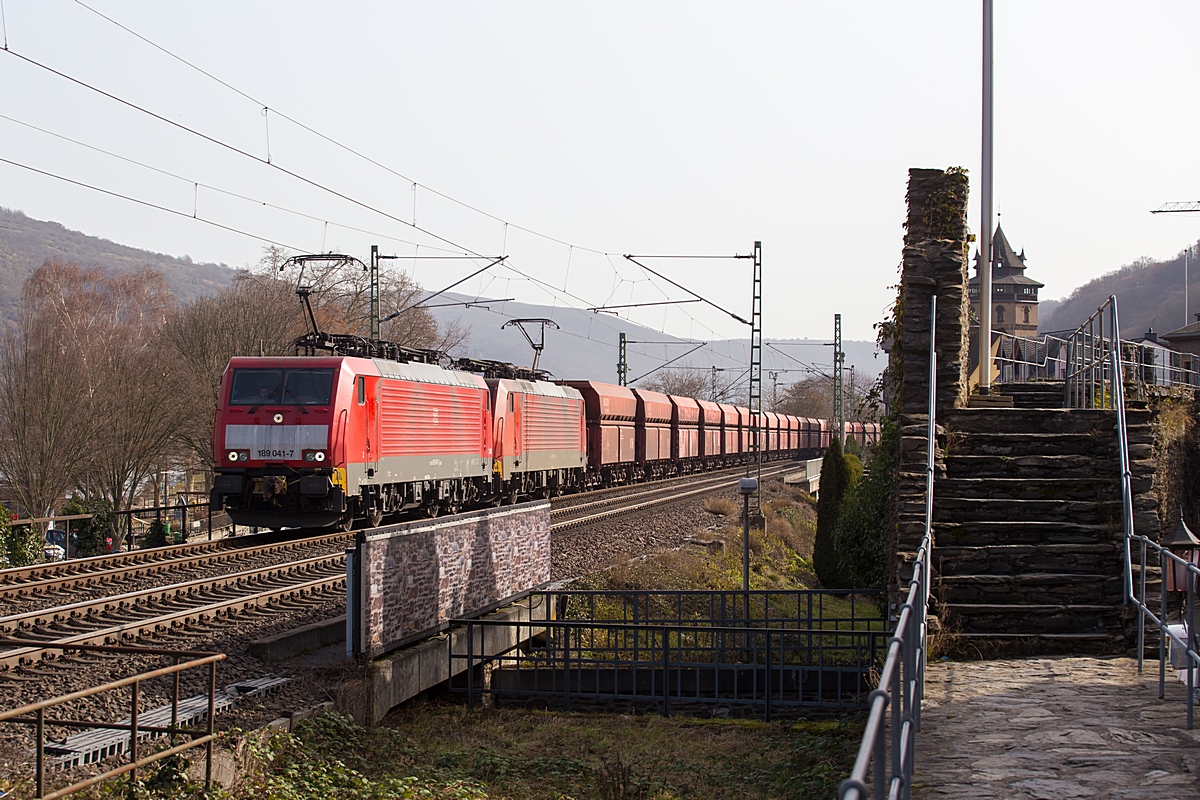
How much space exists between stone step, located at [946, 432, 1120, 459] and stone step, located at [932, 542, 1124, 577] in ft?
5.15

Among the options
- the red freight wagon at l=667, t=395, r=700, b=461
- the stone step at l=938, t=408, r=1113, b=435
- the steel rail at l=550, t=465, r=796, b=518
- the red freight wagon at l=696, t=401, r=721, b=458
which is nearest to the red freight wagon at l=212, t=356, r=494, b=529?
the steel rail at l=550, t=465, r=796, b=518

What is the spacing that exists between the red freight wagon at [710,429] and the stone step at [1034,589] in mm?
38550

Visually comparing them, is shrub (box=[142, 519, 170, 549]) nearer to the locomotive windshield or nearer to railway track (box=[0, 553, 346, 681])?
the locomotive windshield

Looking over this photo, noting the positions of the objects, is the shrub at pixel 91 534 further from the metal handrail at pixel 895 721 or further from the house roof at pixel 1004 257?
the house roof at pixel 1004 257

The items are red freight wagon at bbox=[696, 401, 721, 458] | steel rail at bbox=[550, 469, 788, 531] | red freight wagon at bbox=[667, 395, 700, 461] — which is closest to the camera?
steel rail at bbox=[550, 469, 788, 531]

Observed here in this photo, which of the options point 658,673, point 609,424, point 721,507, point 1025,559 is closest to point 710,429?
point 609,424

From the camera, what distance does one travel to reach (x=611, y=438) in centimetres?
3659

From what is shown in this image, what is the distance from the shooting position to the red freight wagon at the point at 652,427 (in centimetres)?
3991

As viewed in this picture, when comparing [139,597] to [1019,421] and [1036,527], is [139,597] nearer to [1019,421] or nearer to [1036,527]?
[1036,527]

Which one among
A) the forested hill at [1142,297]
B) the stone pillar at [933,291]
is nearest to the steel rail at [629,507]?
the stone pillar at [933,291]

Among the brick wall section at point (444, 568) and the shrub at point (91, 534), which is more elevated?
the brick wall section at point (444, 568)

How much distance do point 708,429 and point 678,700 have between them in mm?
38416

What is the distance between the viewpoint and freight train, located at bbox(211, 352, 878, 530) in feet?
59.4

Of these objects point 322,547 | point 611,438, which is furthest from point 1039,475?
point 611,438
